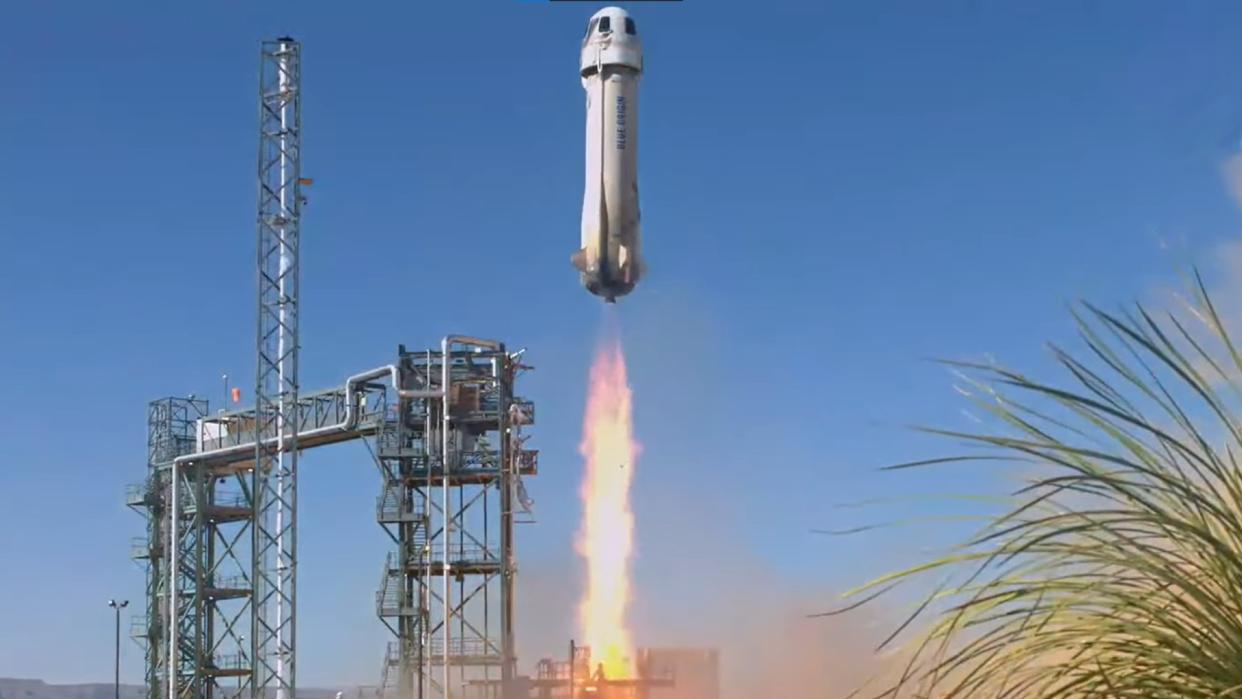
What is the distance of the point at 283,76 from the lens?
84500 millimetres

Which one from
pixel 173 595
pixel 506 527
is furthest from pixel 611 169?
pixel 173 595

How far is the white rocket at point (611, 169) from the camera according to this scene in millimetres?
58750

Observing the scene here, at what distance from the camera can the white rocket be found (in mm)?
58750

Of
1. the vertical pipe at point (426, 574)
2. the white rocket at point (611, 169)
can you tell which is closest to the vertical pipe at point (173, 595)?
the vertical pipe at point (426, 574)

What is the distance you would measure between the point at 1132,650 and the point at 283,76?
81.1 metres

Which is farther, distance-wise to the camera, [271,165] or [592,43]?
[271,165]

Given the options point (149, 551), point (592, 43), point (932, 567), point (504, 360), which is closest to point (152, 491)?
point (149, 551)

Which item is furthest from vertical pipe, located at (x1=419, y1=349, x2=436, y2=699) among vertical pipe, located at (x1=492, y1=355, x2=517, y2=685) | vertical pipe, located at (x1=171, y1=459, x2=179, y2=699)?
vertical pipe, located at (x1=171, y1=459, x2=179, y2=699)

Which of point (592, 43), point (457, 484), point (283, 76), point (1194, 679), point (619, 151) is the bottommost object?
point (1194, 679)

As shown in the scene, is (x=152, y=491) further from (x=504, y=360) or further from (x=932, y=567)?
(x=932, y=567)

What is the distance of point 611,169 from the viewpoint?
59.1 m

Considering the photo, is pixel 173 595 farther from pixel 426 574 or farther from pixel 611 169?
pixel 611 169

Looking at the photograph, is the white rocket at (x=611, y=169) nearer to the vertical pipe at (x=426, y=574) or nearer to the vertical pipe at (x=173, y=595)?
the vertical pipe at (x=426, y=574)

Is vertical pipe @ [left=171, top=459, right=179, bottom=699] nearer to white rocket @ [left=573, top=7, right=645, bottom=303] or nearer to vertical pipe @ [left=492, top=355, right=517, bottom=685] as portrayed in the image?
vertical pipe @ [left=492, top=355, right=517, bottom=685]
